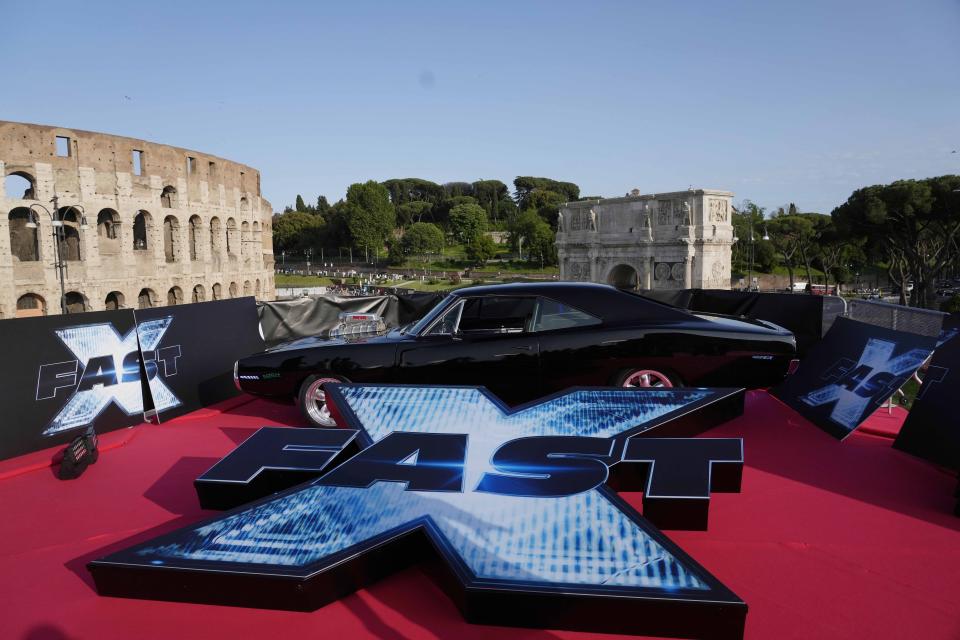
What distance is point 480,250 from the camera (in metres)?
92.2

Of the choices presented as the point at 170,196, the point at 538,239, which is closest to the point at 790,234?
the point at 538,239

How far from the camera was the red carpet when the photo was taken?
2816mm

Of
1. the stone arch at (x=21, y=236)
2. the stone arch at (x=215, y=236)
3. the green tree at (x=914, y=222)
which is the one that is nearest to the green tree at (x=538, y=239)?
the green tree at (x=914, y=222)

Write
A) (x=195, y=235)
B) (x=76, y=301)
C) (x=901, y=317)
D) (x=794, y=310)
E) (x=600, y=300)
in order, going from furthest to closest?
(x=195, y=235) < (x=76, y=301) < (x=794, y=310) < (x=901, y=317) < (x=600, y=300)

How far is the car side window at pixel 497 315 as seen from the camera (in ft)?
20.1

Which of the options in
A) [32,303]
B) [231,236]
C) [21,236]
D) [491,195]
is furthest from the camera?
[491,195]

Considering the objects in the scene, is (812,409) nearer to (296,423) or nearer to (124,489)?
(296,423)

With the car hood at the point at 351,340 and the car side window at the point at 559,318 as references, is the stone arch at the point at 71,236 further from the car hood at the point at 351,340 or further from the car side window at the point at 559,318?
the car side window at the point at 559,318

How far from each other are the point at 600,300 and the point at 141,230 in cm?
5082

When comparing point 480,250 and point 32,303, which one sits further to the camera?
point 480,250

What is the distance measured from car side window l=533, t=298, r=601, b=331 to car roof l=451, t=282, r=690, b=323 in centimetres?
6

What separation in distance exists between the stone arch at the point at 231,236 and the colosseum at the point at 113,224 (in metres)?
0.08

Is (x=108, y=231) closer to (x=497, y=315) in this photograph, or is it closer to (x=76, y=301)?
(x=76, y=301)

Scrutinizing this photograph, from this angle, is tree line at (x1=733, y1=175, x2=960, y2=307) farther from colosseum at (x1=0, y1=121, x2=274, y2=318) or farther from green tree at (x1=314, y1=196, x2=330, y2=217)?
green tree at (x1=314, y1=196, x2=330, y2=217)
